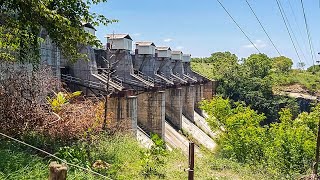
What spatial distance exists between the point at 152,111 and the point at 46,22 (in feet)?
40.5

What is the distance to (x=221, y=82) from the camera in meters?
39.1

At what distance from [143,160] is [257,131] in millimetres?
8689

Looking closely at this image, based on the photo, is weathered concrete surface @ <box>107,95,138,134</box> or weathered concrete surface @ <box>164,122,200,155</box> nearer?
weathered concrete surface @ <box>107,95,138,134</box>

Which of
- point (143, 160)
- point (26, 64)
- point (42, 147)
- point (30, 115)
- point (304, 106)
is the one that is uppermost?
point (26, 64)

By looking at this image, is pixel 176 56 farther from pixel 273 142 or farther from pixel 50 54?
pixel 50 54

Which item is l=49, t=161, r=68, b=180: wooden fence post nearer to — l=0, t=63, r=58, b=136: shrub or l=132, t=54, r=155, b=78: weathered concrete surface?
l=0, t=63, r=58, b=136: shrub

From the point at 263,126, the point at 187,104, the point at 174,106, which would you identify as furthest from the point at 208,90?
the point at 174,106

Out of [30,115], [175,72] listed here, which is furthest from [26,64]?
[175,72]

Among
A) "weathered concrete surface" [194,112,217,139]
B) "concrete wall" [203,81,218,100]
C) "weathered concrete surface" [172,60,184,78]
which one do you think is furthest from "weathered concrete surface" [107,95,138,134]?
"concrete wall" [203,81,218,100]

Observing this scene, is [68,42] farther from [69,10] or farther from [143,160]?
[143,160]

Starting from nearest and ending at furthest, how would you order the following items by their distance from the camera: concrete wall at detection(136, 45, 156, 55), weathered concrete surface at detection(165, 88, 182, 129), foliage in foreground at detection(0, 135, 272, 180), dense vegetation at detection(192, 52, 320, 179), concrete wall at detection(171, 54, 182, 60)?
1. foliage in foreground at detection(0, 135, 272, 180)
2. dense vegetation at detection(192, 52, 320, 179)
3. concrete wall at detection(136, 45, 156, 55)
4. weathered concrete surface at detection(165, 88, 182, 129)
5. concrete wall at detection(171, 54, 182, 60)

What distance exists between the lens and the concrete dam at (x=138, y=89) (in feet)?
44.4

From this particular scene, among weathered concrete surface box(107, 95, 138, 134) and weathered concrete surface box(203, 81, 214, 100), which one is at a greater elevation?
weathered concrete surface box(107, 95, 138, 134)

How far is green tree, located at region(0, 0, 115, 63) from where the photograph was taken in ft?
17.5
